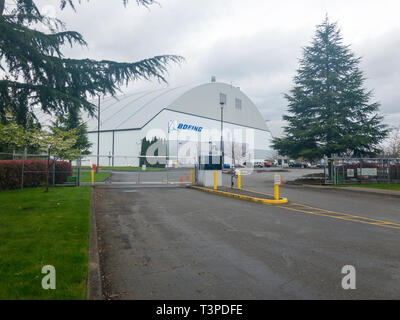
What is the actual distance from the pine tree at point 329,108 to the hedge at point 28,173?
16730 mm

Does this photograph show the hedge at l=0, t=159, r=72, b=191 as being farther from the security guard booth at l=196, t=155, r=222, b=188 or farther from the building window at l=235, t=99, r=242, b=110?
the building window at l=235, t=99, r=242, b=110

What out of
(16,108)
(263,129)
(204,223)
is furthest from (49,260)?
(263,129)

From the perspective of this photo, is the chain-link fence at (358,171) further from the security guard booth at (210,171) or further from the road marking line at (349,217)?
the road marking line at (349,217)

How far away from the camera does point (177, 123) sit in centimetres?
4812

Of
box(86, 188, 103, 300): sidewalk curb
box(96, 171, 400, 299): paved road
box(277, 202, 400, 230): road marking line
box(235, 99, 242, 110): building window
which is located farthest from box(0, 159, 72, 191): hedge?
box(235, 99, 242, 110): building window

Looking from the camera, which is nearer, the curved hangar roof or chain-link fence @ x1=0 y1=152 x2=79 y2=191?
chain-link fence @ x1=0 y1=152 x2=79 y2=191

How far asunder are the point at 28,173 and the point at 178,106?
35.0 m

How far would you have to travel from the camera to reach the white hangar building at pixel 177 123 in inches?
1797

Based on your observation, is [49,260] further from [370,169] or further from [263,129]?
[263,129]

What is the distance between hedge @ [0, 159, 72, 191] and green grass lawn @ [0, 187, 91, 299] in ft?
21.5

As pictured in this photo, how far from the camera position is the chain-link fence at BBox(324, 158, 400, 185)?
20484mm

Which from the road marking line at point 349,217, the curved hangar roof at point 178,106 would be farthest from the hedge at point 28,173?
the curved hangar roof at point 178,106

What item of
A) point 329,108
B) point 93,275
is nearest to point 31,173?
point 93,275
